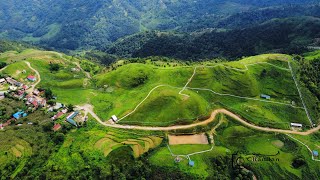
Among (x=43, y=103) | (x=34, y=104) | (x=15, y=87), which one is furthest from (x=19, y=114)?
(x=15, y=87)

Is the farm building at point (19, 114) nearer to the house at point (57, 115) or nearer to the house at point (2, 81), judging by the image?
the house at point (57, 115)

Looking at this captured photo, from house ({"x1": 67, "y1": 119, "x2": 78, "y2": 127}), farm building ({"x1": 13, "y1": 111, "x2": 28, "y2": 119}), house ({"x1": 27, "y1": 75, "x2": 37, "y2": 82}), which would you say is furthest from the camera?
house ({"x1": 27, "y1": 75, "x2": 37, "y2": 82})

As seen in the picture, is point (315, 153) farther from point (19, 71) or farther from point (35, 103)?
point (19, 71)

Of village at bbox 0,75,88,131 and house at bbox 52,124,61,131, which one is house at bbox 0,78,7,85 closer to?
village at bbox 0,75,88,131

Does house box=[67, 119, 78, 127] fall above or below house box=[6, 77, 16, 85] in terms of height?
below

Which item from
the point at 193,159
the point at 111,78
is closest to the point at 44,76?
the point at 111,78

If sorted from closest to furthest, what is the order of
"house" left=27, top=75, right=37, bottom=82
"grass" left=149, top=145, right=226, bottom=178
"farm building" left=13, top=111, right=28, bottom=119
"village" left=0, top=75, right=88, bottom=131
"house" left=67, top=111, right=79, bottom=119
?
"grass" left=149, top=145, right=226, bottom=178 → "village" left=0, top=75, right=88, bottom=131 → "house" left=67, top=111, right=79, bottom=119 → "farm building" left=13, top=111, right=28, bottom=119 → "house" left=27, top=75, right=37, bottom=82

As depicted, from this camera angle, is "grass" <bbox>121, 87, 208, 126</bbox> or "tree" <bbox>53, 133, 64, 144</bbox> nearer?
"tree" <bbox>53, 133, 64, 144</bbox>

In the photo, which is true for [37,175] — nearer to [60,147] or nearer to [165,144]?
[60,147]

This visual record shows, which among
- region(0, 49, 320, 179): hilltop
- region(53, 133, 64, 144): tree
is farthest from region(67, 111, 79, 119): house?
region(53, 133, 64, 144): tree

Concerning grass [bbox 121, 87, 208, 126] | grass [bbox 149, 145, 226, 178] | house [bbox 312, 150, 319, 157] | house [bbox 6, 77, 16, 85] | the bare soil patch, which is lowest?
grass [bbox 149, 145, 226, 178]
